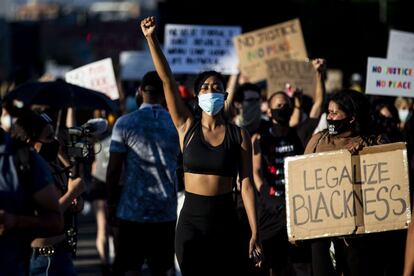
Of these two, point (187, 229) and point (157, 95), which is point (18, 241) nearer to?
point (187, 229)

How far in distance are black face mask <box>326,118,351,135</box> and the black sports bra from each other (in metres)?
0.60

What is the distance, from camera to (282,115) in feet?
32.7

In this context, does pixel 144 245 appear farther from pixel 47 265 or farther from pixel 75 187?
pixel 75 187

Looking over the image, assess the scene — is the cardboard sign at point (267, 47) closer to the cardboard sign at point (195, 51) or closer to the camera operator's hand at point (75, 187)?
the cardboard sign at point (195, 51)

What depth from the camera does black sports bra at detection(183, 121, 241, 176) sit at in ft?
25.0

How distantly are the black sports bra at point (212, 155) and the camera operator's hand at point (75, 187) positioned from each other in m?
0.91

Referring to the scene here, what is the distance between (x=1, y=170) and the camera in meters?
5.65

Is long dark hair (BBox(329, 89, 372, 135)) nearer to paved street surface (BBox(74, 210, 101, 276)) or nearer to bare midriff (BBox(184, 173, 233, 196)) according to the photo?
bare midriff (BBox(184, 173, 233, 196))

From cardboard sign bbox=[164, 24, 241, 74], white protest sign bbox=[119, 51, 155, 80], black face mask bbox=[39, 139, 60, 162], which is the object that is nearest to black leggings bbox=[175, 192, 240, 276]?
black face mask bbox=[39, 139, 60, 162]

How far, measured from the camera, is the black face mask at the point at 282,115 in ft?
32.6

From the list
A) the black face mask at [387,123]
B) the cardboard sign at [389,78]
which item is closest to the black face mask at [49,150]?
the black face mask at [387,123]

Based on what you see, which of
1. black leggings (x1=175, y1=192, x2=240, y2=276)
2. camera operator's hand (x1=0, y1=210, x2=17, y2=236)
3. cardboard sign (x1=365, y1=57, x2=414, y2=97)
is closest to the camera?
camera operator's hand (x1=0, y1=210, x2=17, y2=236)

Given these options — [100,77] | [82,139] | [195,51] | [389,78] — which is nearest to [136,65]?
[195,51]

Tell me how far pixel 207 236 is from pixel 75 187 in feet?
3.42
